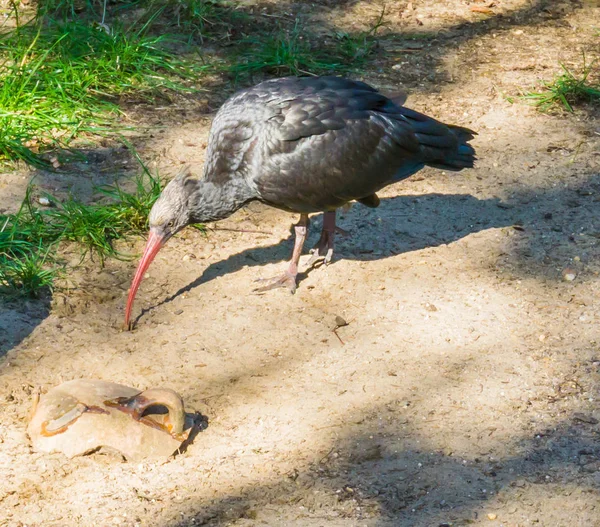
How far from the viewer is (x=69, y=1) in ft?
27.1

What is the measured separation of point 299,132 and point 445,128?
1.12m

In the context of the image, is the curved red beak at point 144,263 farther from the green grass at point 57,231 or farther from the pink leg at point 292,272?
the pink leg at point 292,272

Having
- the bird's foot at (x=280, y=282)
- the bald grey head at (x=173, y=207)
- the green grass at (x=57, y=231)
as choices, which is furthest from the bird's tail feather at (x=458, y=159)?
the green grass at (x=57, y=231)

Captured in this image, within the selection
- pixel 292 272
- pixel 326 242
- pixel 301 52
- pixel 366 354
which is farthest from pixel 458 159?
pixel 301 52

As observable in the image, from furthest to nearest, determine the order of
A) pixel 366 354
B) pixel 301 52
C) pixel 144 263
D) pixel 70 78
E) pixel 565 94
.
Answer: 1. pixel 301 52
2. pixel 565 94
3. pixel 70 78
4. pixel 144 263
5. pixel 366 354

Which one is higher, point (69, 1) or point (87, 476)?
point (69, 1)

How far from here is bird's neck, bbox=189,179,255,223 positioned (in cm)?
562

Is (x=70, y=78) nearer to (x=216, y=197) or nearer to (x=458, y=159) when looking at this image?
(x=216, y=197)

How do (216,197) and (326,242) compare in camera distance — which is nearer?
(216,197)

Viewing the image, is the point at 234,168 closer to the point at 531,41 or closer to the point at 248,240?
the point at 248,240

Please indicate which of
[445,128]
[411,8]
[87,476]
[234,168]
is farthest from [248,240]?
[411,8]

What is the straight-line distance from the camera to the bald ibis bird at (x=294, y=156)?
5.53 m

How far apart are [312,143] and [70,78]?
2636 mm

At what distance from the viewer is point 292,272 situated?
588 centimetres
